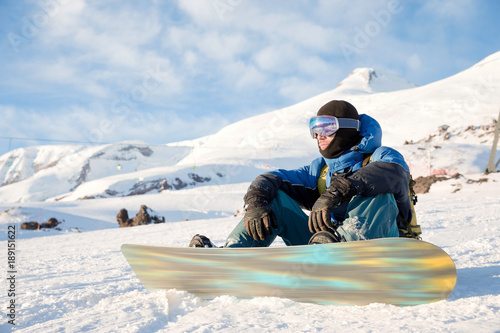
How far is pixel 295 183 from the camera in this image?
7.29 feet

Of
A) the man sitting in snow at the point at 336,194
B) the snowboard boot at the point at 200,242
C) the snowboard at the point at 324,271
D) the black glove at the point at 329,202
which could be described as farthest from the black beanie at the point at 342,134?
the snowboard boot at the point at 200,242

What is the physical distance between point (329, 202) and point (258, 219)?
39 cm

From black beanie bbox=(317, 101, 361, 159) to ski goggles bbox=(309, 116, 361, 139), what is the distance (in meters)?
0.03

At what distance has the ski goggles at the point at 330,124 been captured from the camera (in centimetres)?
201

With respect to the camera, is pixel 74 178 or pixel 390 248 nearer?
pixel 390 248

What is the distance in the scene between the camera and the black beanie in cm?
203

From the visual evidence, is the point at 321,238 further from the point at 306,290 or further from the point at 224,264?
the point at 224,264

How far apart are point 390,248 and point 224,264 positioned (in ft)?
2.48

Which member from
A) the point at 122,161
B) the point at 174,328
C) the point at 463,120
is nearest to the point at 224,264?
the point at 174,328

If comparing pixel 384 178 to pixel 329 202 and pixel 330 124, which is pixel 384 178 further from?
pixel 330 124

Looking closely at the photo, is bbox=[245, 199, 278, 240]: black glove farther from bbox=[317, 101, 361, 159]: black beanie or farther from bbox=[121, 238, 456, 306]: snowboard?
bbox=[317, 101, 361, 159]: black beanie

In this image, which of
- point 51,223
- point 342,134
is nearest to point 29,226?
point 51,223

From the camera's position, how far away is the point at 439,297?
148 centimetres

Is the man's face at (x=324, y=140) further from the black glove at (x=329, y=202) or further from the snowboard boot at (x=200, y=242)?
the snowboard boot at (x=200, y=242)
